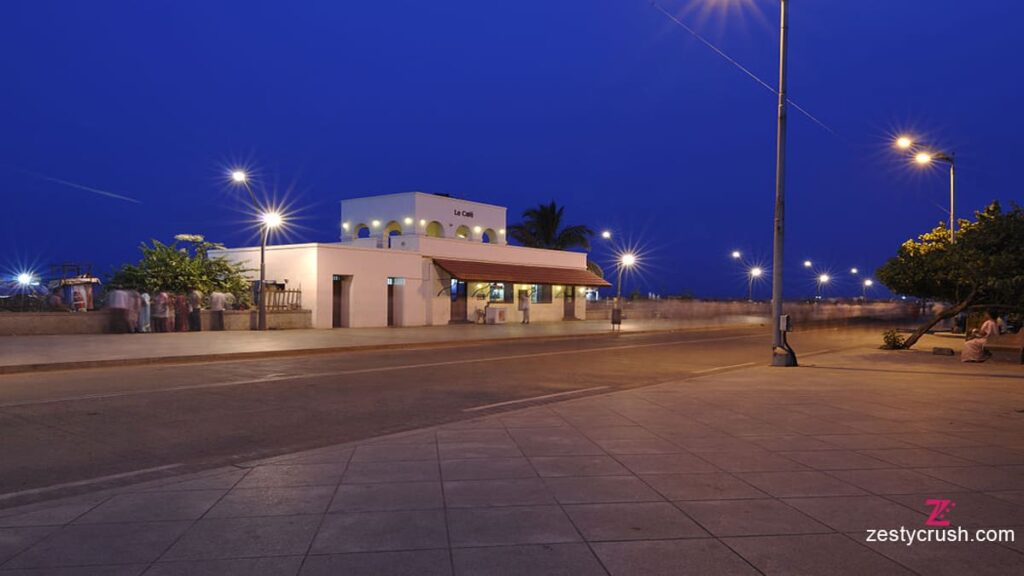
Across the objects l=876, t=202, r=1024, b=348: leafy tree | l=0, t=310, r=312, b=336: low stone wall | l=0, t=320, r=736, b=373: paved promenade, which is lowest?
l=0, t=320, r=736, b=373: paved promenade

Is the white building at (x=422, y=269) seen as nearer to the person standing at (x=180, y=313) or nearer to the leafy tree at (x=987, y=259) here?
the person standing at (x=180, y=313)

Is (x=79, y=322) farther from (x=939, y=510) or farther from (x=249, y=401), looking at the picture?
(x=939, y=510)

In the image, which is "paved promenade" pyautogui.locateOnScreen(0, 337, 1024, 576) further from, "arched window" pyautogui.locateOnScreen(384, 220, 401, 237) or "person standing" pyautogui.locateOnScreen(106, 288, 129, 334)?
"arched window" pyautogui.locateOnScreen(384, 220, 401, 237)

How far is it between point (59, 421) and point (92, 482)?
3.70 meters

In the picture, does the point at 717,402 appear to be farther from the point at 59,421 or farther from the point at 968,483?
the point at 59,421

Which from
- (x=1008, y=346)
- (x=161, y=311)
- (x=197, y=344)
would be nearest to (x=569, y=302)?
(x=161, y=311)

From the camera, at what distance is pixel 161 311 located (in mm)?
26234

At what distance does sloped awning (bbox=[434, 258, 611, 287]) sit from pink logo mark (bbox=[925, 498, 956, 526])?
2947cm

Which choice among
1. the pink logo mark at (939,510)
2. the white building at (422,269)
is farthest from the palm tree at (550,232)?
the pink logo mark at (939,510)

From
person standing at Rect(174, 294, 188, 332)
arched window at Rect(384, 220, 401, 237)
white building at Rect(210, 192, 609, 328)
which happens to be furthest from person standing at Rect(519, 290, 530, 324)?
person standing at Rect(174, 294, 188, 332)

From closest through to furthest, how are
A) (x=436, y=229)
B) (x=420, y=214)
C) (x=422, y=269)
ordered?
(x=422, y=269), (x=420, y=214), (x=436, y=229)

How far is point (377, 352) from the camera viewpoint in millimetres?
21078

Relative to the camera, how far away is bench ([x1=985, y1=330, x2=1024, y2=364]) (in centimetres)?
1766

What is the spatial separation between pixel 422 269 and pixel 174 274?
443 inches
